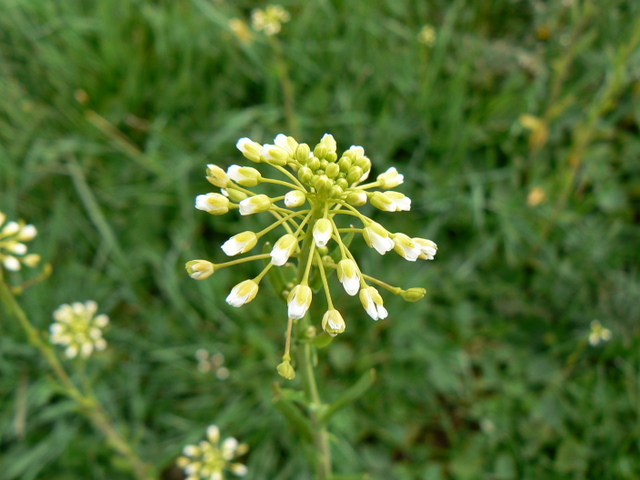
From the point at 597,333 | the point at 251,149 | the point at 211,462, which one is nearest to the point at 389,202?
the point at 251,149

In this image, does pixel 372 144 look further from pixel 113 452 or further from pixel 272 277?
pixel 113 452

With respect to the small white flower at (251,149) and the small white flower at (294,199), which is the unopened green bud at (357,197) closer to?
the small white flower at (294,199)

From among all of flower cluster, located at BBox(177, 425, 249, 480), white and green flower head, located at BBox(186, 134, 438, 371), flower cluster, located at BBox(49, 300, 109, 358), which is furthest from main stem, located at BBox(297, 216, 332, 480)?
flower cluster, located at BBox(49, 300, 109, 358)

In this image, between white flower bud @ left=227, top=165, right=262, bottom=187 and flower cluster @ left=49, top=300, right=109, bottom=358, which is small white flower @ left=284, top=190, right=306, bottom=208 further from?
flower cluster @ left=49, top=300, right=109, bottom=358

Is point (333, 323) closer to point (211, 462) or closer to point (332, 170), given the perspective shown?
point (332, 170)

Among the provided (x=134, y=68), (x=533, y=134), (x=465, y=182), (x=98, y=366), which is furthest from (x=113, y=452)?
(x=533, y=134)
